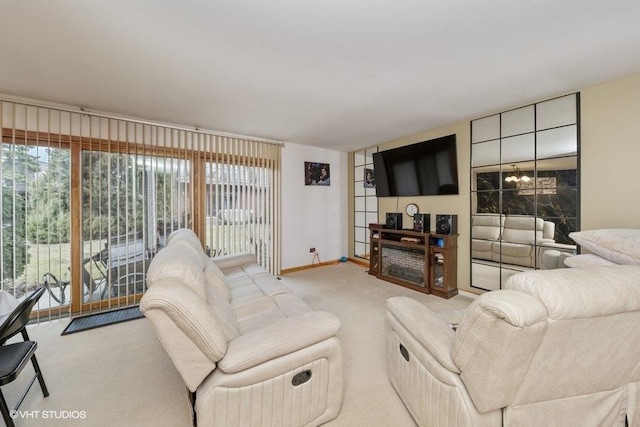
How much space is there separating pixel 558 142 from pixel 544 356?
2.65 meters

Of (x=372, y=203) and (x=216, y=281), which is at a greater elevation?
(x=372, y=203)

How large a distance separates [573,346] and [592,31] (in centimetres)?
194

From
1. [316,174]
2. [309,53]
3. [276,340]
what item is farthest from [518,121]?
[276,340]

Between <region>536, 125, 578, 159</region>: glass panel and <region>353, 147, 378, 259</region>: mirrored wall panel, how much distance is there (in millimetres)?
2426

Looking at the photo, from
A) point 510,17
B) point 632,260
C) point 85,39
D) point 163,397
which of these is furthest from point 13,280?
point 632,260

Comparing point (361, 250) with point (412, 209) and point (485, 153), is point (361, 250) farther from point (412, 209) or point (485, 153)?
point (485, 153)

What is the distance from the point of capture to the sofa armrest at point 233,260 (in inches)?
117

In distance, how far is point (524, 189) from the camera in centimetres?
287

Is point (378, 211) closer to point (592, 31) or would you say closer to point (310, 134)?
point (310, 134)

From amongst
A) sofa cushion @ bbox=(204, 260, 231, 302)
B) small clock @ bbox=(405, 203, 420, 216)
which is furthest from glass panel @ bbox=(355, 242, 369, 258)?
sofa cushion @ bbox=(204, 260, 231, 302)

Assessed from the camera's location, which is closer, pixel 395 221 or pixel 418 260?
pixel 418 260

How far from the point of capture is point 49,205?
2.63 metres

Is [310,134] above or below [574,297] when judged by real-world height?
above

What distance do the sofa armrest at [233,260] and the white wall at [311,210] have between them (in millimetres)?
1296
